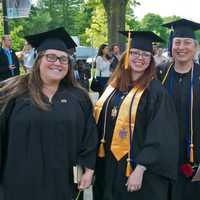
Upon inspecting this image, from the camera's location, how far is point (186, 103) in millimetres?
4328

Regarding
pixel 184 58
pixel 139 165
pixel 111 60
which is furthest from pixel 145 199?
pixel 111 60

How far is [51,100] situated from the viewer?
12.3 feet

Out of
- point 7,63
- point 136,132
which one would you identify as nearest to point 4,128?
point 136,132

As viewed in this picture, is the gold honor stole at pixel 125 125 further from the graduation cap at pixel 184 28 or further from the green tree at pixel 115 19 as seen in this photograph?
the green tree at pixel 115 19

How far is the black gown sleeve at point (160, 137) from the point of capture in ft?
12.7

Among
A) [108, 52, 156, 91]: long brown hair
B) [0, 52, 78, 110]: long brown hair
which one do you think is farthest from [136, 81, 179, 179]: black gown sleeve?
[0, 52, 78, 110]: long brown hair

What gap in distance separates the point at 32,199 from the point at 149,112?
47.9 inches

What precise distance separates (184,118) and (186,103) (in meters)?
0.14

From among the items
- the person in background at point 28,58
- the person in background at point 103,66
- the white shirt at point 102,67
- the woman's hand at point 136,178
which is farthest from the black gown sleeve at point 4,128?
the white shirt at point 102,67

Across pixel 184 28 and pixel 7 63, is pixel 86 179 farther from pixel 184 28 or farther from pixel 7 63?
pixel 7 63

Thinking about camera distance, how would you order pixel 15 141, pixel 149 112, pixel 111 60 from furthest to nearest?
1. pixel 111 60
2. pixel 149 112
3. pixel 15 141

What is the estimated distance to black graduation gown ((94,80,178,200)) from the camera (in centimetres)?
389

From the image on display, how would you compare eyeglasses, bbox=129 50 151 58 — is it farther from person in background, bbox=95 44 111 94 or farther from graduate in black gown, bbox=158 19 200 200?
person in background, bbox=95 44 111 94

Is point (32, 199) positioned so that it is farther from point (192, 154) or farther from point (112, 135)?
point (192, 154)
